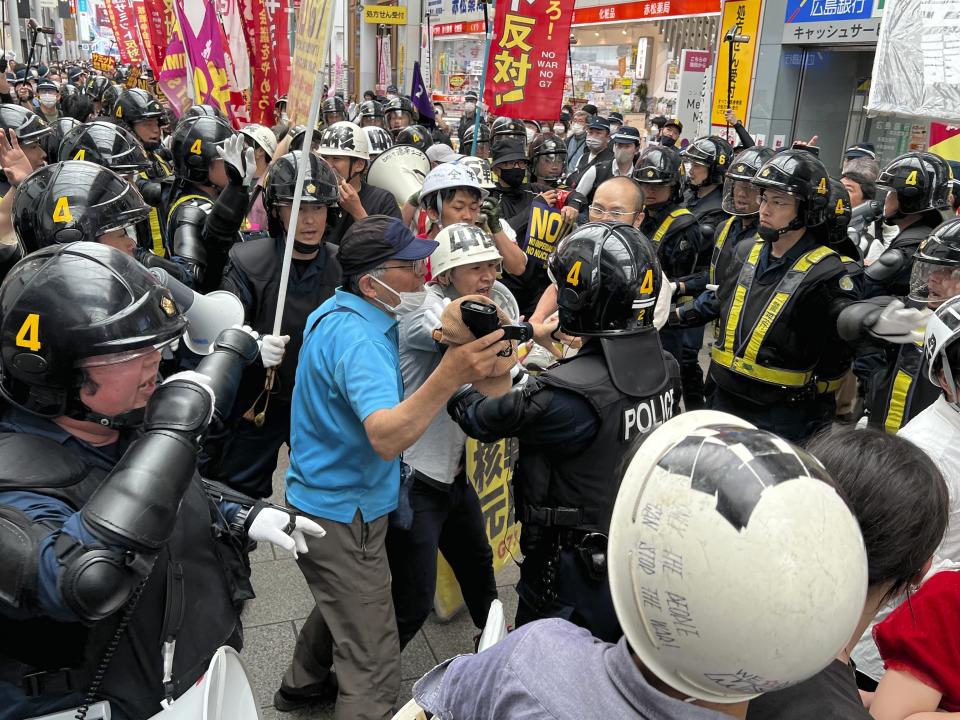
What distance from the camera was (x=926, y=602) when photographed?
1670 mm

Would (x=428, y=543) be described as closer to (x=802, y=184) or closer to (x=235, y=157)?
(x=235, y=157)

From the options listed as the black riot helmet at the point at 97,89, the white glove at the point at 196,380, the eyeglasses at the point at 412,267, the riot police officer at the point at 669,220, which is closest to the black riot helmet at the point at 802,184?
the riot police officer at the point at 669,220

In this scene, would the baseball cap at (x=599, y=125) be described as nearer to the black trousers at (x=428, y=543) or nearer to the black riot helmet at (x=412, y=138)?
the black riot helmet at (x=412, y=138)

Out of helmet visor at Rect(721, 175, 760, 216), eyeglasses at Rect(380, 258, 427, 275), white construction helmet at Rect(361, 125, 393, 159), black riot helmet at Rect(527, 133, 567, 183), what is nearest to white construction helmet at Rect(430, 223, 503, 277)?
eyeglasses at Rect(380, 258, 427, 275)

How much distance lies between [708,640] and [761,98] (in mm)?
15190

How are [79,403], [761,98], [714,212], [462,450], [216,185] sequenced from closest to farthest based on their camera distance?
[79,403], [462,450], [216,185], [714,212], [761,98]

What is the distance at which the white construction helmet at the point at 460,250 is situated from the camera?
3.37 metres

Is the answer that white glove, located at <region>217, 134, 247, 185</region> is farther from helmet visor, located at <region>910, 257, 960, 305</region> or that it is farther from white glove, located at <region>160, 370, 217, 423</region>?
helmet visor, located at <region>910, 257, 960, 305</region>

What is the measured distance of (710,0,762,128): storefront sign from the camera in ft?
46.9

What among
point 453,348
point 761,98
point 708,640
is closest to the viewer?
point 708,640

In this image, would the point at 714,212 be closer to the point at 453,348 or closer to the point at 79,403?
the point at 453,348

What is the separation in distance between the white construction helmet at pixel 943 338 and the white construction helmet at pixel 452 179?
2.93 meters

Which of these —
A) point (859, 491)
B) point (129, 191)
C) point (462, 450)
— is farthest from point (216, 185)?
point (859, 491)

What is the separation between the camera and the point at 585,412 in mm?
2447
